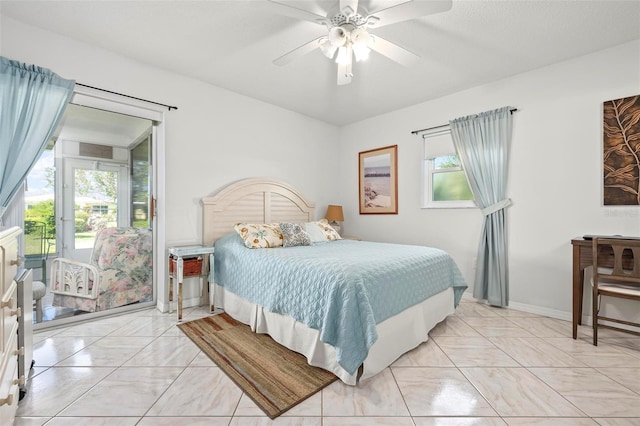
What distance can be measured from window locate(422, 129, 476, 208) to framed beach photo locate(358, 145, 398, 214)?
45cm

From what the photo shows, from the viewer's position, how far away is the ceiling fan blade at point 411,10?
1.62 m

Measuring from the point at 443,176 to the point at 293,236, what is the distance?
2169 mm

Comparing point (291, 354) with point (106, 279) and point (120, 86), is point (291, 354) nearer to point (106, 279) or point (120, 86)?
point (106, 279)

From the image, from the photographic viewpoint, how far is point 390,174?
13.7 ft

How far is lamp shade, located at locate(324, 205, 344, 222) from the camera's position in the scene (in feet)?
14.5

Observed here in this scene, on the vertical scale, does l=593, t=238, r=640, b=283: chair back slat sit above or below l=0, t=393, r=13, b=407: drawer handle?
above

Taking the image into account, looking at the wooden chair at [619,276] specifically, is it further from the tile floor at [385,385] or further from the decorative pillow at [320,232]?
the decorative pillow at [320,232]

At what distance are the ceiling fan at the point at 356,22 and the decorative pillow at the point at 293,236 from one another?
166cm

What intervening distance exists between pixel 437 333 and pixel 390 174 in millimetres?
2346

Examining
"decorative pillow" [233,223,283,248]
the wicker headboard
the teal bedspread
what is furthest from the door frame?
"decorative pillow" [233,223,283,248]

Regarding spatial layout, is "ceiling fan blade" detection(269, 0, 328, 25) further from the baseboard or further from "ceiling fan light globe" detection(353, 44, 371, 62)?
A: the baseboard

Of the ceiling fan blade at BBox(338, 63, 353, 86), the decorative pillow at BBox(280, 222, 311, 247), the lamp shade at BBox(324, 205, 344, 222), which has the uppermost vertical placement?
the ceiling fan blade at BBox(338, 63, 353, 86)

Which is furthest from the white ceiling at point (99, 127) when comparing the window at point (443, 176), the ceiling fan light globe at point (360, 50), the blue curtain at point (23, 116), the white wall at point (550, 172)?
the white wall at point (550, 172)

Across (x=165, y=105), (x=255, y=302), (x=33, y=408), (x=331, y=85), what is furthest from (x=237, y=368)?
(x=331, y=85)
